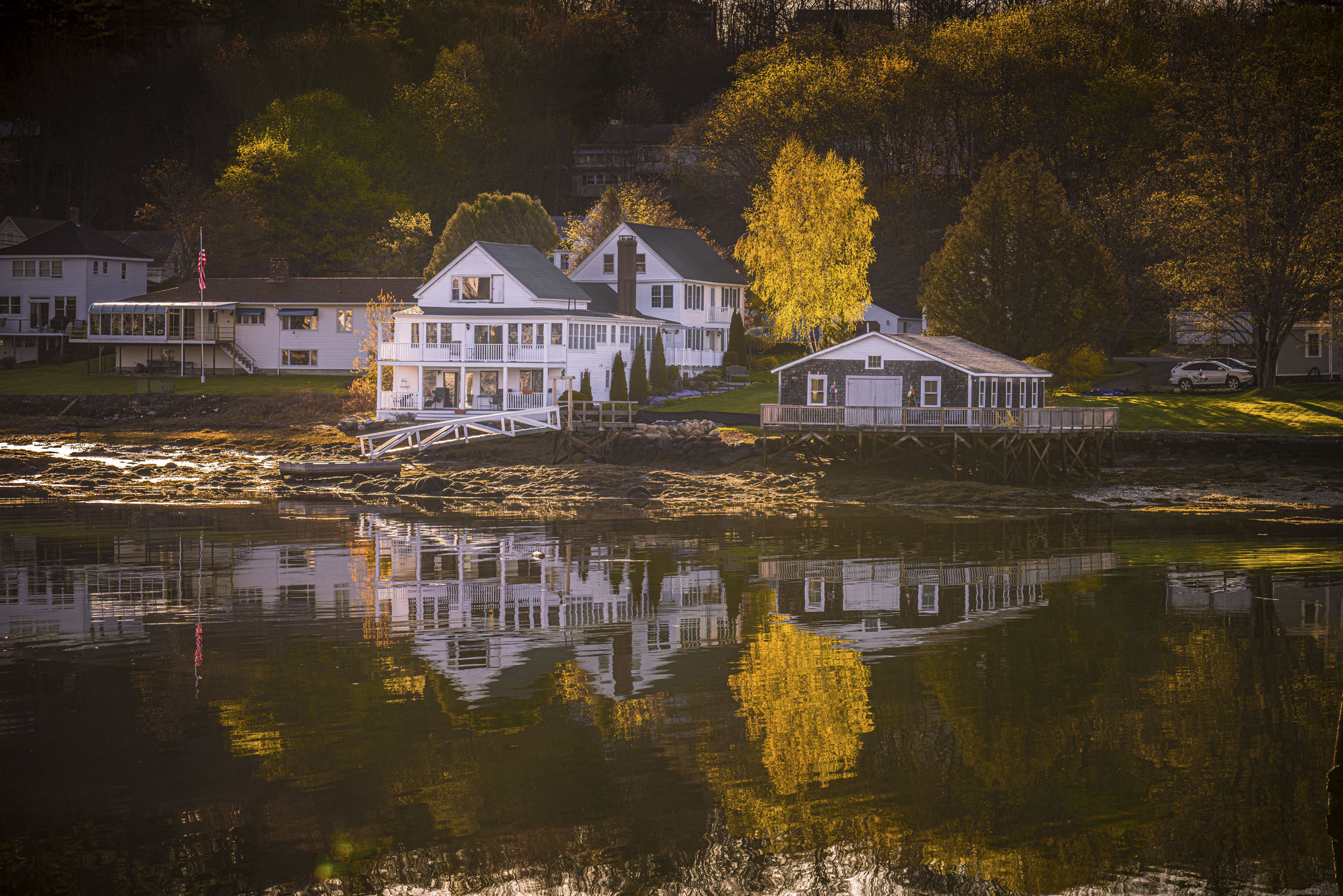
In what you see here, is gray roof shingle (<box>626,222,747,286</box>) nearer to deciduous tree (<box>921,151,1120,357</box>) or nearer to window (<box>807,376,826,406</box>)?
deciduous tree (<box>921,151,1120,357</box>)

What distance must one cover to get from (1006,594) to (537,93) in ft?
303

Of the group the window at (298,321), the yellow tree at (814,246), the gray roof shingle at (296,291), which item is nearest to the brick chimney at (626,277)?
the yellow tree at (814,246)

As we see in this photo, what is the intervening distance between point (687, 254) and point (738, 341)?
628 centimetres

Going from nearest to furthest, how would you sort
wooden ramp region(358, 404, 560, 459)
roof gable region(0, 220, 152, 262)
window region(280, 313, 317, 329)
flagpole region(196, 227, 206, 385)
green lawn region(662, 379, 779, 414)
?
wooden ramp region(358, 404, 560, 459)
green lawn region(662, 379, 779, 414)
flagpole region(196, 227, 206, 385)
window region(280, 313, 317, 329)
roof gable region(0, 220, 152, 262)

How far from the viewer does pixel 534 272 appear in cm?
6134

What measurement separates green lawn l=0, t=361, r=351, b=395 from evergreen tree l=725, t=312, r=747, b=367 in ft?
71.1

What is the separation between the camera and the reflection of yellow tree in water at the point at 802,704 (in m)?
15.5

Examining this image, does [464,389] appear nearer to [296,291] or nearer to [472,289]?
[472,289]

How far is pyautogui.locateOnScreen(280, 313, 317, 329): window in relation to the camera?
73688 mm

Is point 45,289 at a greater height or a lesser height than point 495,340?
greater

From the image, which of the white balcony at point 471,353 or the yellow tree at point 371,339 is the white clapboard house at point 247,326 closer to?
the yellow tree at point 371,339

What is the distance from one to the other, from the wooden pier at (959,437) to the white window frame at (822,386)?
8.65 feet

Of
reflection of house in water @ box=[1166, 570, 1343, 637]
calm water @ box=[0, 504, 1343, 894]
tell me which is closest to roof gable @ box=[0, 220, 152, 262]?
calm water @ box=[0, 504, 1343, 894]

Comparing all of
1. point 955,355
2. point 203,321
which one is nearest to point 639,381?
point 955,355
